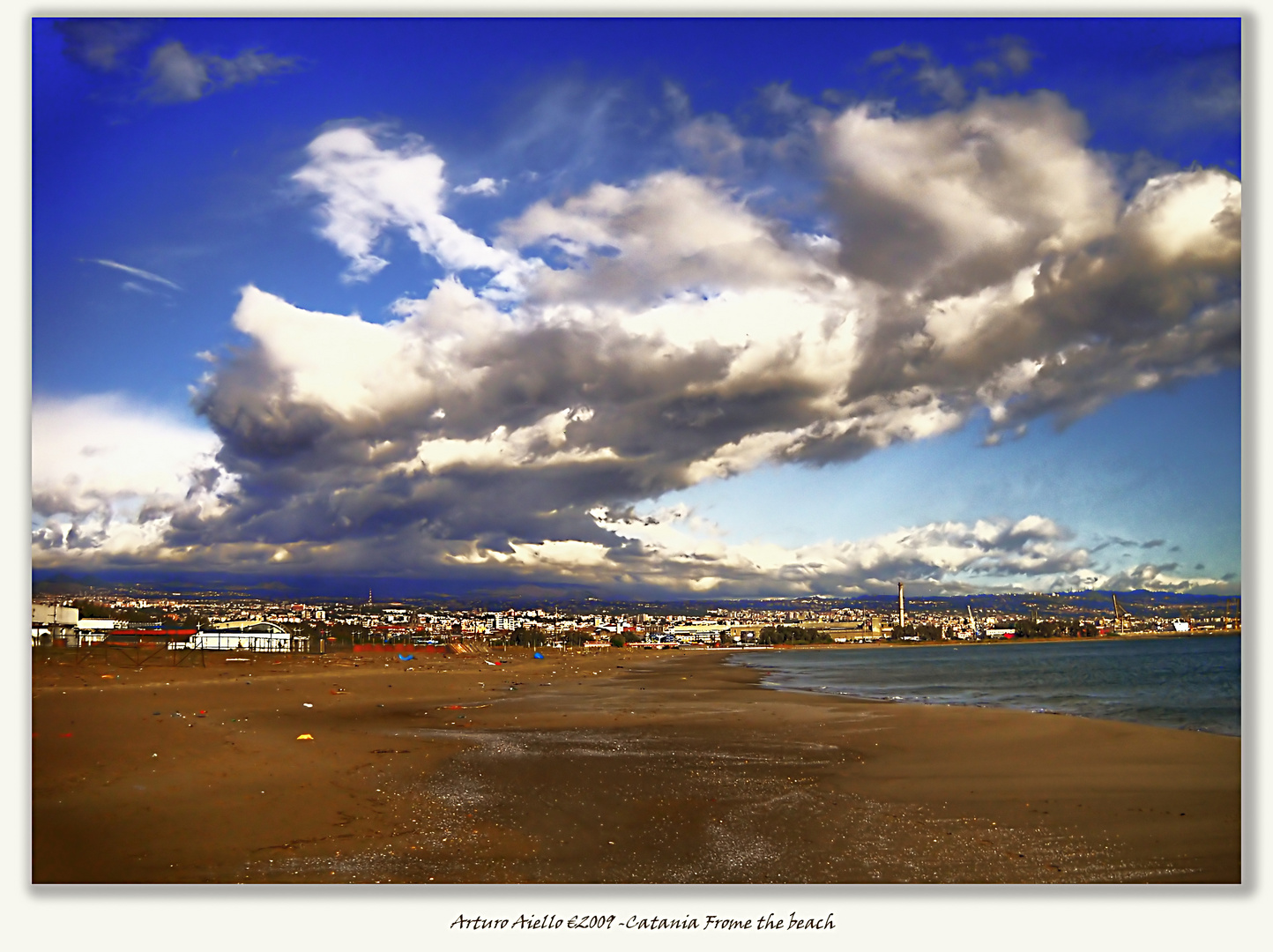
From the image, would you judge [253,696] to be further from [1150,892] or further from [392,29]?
[1150,892]

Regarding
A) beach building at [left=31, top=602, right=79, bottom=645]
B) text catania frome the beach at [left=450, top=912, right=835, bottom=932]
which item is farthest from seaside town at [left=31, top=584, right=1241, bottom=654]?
text catania frome the beach at [left=450, top=912, right=835, bottom=932]

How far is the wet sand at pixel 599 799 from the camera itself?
601 centimetres

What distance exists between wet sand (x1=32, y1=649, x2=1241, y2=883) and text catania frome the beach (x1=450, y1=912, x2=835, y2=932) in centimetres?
27

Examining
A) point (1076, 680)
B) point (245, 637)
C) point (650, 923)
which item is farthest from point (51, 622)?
point (1076, 680)

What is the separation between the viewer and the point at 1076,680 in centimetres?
2270

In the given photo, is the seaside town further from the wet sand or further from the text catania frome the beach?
the text catania frome the beach

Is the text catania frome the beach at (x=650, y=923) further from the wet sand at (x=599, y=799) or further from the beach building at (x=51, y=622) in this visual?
the beach building at (x=51, y=622)

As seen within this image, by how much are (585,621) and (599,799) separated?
36672 mm

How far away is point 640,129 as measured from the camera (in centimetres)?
947

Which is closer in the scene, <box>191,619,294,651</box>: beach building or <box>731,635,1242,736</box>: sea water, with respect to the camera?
<box>731,635,1242,736</box>: sea water

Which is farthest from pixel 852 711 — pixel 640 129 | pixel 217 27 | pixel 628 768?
pixel 217 27

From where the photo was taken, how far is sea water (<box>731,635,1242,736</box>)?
13.7m

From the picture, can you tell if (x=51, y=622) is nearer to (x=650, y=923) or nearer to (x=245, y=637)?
(x=650, y=923)

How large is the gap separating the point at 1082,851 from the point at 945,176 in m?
7.38
